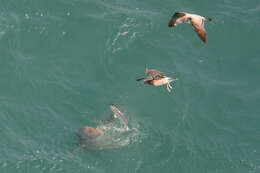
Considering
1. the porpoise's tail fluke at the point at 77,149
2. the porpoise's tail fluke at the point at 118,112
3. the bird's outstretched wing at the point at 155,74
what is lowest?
the porpoise's tail fluke at the point at 77,149

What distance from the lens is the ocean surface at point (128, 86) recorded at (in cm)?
1321

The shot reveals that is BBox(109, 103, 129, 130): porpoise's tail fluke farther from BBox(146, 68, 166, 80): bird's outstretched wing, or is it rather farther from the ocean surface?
BBox(146, 68, 166, 80): bird's outstretched wing

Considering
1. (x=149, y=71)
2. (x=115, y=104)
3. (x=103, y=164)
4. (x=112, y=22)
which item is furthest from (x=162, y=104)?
(x=149, y=71)

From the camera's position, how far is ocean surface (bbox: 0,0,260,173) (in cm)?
1321

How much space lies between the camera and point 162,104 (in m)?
14.6

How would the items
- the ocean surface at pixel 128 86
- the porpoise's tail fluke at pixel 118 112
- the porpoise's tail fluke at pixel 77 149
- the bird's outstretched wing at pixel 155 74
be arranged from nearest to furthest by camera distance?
the bird's outstretched wing at pixel 155 74
the porpoise's tail fluke at pixel 77 149
the ocean surface at pixel 128 86
the porpoise's tail fluke at pixel 118 112

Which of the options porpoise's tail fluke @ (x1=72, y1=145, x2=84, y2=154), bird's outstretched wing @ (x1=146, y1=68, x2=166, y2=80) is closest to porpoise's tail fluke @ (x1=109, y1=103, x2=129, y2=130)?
porpoise's tail fluke @ (x1=72, y1=145, x2=84, y2=154)

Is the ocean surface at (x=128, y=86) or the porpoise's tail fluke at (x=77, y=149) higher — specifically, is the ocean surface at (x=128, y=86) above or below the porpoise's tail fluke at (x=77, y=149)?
above

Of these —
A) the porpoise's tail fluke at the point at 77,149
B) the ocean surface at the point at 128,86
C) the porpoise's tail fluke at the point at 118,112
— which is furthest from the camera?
the porpoise's tail fluke at the point at 118,112

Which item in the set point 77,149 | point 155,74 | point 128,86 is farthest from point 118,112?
point 155,74

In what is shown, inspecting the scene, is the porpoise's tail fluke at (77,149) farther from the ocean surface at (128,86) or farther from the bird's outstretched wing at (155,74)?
the bird's outstretched wing at (155,74)

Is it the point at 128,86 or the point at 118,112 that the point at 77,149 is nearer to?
the point at 118,112

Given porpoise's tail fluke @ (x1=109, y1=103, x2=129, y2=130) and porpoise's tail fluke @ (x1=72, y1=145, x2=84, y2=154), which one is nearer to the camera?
porpoise's tail fluke @ (x1=72, y1=145, x2=84, y2=154)

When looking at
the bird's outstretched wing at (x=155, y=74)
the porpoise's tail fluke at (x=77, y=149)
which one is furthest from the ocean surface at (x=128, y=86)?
the bird's outstretched wing at (x=155, y=74)
